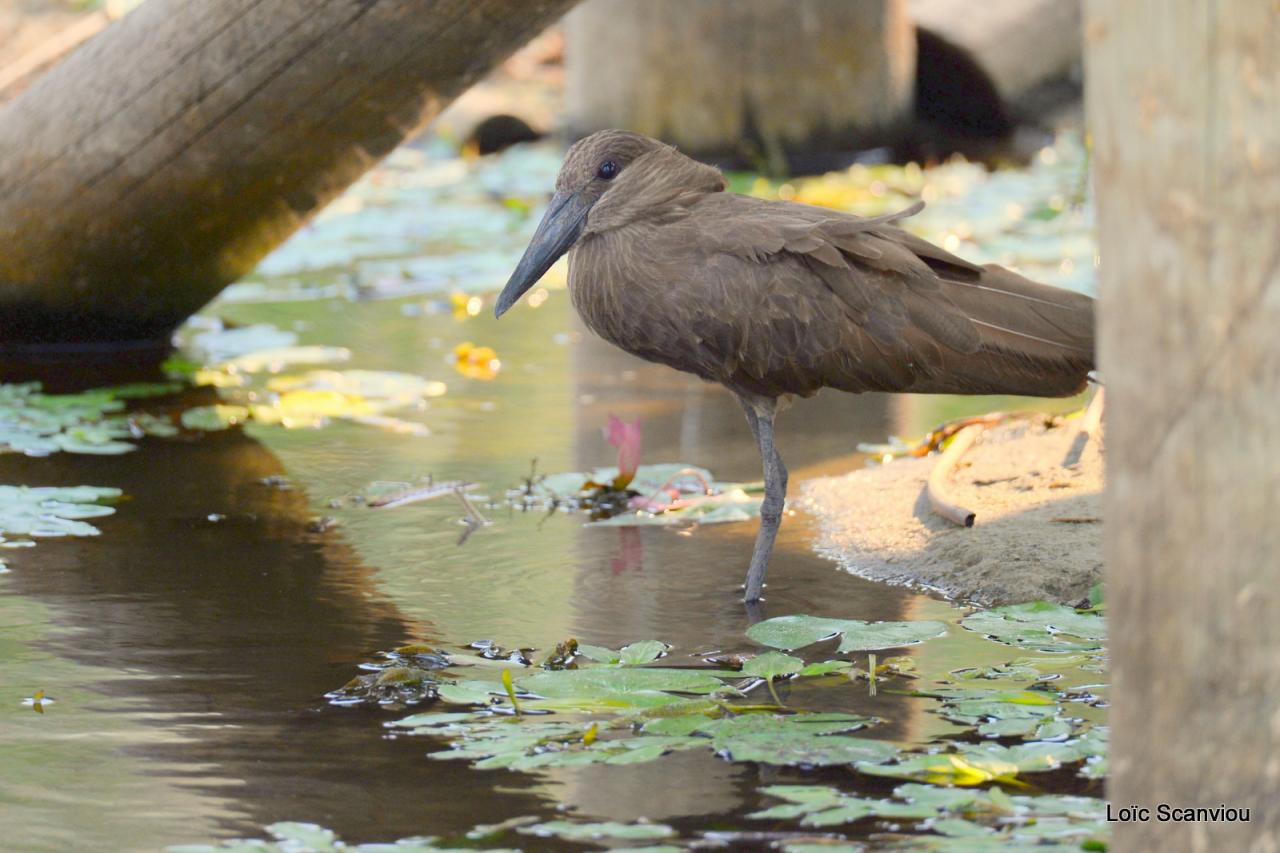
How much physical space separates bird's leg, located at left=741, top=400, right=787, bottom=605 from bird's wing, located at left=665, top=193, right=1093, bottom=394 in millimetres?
221

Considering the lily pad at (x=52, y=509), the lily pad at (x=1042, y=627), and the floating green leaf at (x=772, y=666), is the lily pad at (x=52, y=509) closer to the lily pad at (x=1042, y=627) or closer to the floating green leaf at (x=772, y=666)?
the floating green leaf at (x=772, y=666)

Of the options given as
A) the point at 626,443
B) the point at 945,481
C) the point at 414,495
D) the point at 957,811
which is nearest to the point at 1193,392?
the point at 957,811

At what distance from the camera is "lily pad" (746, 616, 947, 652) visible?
12.9 ft

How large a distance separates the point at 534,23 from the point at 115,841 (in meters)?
3.44

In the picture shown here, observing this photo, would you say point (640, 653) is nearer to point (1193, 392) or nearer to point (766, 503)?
point (766, 503)

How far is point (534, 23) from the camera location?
5770mm

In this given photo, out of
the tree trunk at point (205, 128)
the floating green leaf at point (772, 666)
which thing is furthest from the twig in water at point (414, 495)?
the floating green leaf at point (772, 666)

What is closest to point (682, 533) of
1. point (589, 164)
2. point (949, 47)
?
point (589, 164)

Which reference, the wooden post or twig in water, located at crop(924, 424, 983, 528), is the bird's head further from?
the wooden post

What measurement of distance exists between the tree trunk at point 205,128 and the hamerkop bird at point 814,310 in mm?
1563

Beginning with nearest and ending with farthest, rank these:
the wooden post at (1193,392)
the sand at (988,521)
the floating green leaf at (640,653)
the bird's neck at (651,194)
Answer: the wooden post at (1193,392) < the floating green leaf at (640,653) < the sand at (988,521) < the bird's neck at (651,194)

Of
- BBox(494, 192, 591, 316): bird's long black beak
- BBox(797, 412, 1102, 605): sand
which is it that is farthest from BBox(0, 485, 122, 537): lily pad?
BBox(797, 412, 1102, 605): sand

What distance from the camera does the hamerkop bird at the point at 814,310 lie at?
14.2ft

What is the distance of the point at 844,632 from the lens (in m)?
3.99
